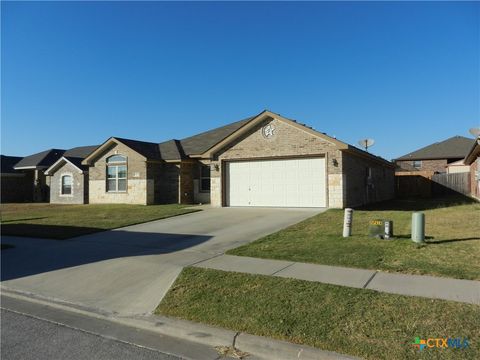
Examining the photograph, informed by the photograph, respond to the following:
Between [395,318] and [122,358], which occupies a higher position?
[395,318]

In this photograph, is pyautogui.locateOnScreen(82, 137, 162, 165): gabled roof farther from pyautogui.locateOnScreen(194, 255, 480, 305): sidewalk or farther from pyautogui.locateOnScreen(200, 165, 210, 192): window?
pyautogui.locateOnScreen(194, 255, 480, 305): sidewalk

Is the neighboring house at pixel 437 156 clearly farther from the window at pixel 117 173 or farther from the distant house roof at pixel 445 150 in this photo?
the window at pixel 117 173

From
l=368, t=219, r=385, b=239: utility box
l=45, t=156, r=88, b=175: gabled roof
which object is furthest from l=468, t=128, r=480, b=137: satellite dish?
l=45, t=156, r=88, b=175: gabled roof

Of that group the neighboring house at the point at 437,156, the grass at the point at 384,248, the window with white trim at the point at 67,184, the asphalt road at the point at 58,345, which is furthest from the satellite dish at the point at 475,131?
the neighboring house at the point at 437,156

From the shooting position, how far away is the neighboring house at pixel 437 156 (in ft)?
152

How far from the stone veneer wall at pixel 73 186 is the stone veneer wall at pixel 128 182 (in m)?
1.60

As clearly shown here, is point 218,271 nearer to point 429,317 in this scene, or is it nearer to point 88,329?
point 88,329

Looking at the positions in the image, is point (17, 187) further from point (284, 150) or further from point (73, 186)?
point (284, 150)

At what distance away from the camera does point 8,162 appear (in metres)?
37.3

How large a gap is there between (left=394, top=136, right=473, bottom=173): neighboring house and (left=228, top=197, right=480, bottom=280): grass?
123 feet

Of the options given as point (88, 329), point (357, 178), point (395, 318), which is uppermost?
point (357, 178)

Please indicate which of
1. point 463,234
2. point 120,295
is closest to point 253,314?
point 120,295

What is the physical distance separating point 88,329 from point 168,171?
2035cm

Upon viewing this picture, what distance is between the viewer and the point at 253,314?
5.24 m
